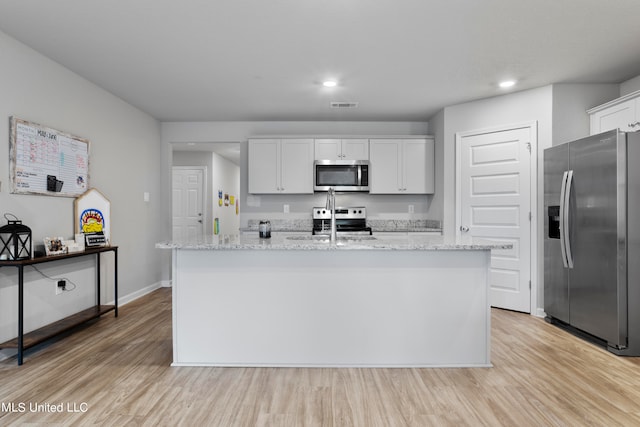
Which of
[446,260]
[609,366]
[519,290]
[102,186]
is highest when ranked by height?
[102,186]

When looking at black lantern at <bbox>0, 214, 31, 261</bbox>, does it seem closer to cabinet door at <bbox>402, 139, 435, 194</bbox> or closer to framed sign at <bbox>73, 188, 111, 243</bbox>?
framed sign at <bbox>73, 188, 111, 243</bbox>

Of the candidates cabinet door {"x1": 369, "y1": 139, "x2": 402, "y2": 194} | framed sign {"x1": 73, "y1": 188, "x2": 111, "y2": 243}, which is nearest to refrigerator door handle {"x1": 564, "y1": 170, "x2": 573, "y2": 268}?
cabinet door {"x1": 369, "y1": 139, "x2": 402, "y2": 194}

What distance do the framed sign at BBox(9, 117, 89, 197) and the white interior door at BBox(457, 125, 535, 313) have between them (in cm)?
412

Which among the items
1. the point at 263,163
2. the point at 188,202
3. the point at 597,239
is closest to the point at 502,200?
the point at 597,239

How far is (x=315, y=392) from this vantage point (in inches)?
86.1

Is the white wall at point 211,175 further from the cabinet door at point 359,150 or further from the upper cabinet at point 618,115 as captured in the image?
the upper cabinet at point 618,115

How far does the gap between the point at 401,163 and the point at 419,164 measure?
0.25m

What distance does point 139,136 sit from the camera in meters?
4.72

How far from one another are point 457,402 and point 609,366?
4.48 ft

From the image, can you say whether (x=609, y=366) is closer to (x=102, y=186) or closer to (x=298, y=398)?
(x=298, y=398)

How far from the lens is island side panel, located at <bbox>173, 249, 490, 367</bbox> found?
2535 mm

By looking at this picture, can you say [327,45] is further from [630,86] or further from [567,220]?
[630,86]

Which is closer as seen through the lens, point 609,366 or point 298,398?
point 298,398

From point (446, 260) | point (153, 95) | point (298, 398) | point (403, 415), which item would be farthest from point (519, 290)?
point (153, 95)
